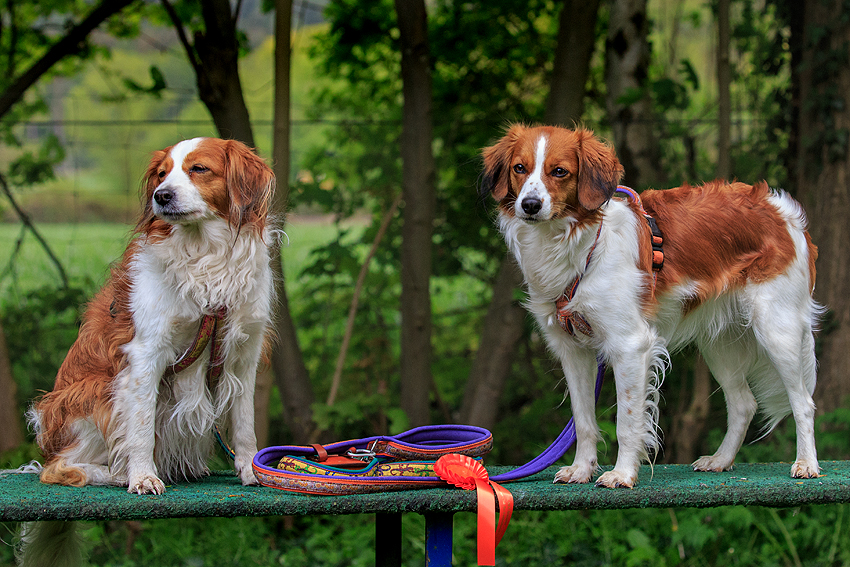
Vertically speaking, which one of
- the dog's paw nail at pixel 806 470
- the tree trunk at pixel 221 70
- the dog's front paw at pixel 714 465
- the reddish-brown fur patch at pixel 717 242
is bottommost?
the dog's front paw at pixel 714 465

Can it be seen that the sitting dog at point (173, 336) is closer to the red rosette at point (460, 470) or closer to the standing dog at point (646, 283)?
the red rosette at point (460, 470)

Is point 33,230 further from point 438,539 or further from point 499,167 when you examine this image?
point 438,539

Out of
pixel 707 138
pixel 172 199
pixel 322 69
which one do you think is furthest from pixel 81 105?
pixel 707 138

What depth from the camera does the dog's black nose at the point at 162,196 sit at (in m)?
2.47

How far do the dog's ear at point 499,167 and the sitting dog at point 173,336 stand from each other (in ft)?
2.68

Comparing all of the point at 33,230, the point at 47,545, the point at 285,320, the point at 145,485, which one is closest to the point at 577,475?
the point at 145,485

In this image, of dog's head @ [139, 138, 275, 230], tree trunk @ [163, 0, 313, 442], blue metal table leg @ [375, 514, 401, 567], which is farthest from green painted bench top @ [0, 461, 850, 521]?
tree trunk @ [163, 0, 313, 442]

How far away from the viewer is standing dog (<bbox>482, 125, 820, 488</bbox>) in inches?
104

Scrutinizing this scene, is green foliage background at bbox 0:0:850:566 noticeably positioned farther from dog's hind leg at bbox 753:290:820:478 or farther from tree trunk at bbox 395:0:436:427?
dog's hind leg at bbox 753:290:820:478

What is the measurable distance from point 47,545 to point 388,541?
4.30 feet

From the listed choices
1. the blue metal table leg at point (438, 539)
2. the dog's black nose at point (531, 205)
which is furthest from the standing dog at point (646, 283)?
the blue metal table leg at point (438, 539)

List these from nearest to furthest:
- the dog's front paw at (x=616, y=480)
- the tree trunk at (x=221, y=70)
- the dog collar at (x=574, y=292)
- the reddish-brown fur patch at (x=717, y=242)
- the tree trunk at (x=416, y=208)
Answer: the dog's front paw at (x=616, y=480)
the dog collar at (x=574, y=292)
the reddish-brown fur patch at (x=717, y=242)
the tree trunk at (x=221, y=70)
the tree trunk at (x=416, y=208)

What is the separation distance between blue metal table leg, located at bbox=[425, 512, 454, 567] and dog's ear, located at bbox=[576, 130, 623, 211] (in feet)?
3.91

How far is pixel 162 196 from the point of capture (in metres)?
2.47
